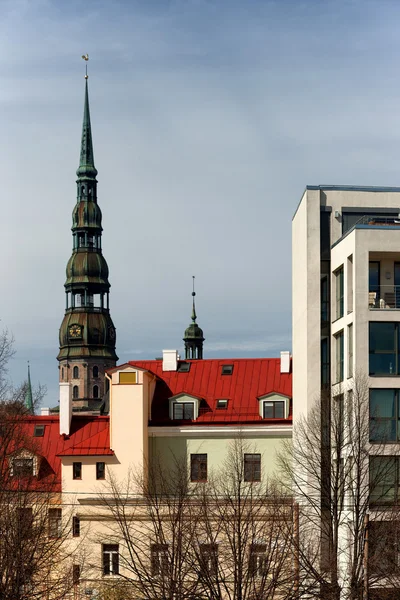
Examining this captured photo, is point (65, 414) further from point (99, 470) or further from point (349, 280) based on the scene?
point (349, 280)

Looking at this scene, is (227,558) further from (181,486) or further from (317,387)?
(317,387)

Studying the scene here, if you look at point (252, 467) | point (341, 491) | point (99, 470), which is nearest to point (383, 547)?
point (341, 491)

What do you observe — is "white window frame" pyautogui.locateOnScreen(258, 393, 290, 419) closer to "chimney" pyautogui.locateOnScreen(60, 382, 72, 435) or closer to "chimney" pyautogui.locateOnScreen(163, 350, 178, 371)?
"chimney" pyautogui.locateOnScreen(163, 350, 178, 371)

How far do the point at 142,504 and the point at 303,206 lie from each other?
67.1 feet

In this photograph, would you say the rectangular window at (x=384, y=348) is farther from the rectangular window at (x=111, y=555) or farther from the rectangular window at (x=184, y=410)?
the rectangular window at (x=184, y=410)

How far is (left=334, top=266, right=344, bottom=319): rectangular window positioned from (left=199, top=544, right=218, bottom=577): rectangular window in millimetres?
14984

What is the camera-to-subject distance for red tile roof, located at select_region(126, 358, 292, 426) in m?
83.7

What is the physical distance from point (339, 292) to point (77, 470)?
22268mm

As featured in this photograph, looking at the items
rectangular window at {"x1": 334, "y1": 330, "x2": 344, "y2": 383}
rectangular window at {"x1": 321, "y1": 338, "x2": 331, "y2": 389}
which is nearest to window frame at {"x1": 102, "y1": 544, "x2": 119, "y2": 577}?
rectangular window at {"x1": 321, "y1": 338, "x2": 331, "y2": 389}

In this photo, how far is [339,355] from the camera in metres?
70.2

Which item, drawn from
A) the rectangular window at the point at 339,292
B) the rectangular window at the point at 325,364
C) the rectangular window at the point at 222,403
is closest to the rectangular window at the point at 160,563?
the rectangular window at the point at 325,364

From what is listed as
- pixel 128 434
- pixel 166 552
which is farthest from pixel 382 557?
pixel 128 434

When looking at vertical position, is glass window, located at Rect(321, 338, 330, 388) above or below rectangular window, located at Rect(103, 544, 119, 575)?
above

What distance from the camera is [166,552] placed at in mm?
66250
